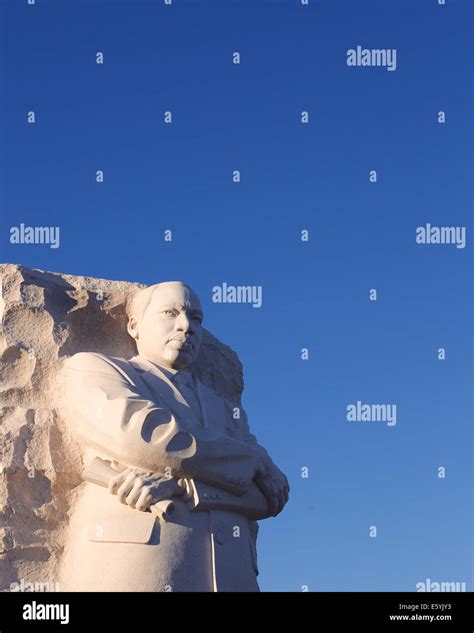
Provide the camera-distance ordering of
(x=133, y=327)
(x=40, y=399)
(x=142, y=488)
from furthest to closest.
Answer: (x=133, y=327) < (x=40, y=399) < (x=142, y=488)

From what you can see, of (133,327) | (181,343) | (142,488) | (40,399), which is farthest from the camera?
(133,327)

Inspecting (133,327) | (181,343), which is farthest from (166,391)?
(133,327)

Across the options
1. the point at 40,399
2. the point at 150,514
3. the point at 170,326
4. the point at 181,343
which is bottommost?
the point at 150,514

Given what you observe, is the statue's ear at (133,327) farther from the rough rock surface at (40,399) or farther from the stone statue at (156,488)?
the stone statue at (156,488)

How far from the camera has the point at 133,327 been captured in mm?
10062

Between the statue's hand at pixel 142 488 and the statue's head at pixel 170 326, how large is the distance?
132cm

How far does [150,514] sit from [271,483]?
129 cm

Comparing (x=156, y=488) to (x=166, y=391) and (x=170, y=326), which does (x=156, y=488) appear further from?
(x=170, y=326)

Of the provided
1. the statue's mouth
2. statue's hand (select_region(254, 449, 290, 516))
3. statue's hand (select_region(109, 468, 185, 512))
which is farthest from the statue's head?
statue's hand (select_region(109, 468, 185, 512))

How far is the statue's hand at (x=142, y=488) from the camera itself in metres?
8.62

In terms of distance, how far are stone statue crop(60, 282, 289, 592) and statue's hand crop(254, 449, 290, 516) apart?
0.01 meters

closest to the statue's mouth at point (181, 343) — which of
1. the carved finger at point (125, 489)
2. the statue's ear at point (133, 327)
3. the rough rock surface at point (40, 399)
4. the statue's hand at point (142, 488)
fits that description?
the statue's ear at point (133, 327)

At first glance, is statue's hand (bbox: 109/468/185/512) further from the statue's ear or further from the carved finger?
the statue's ear
